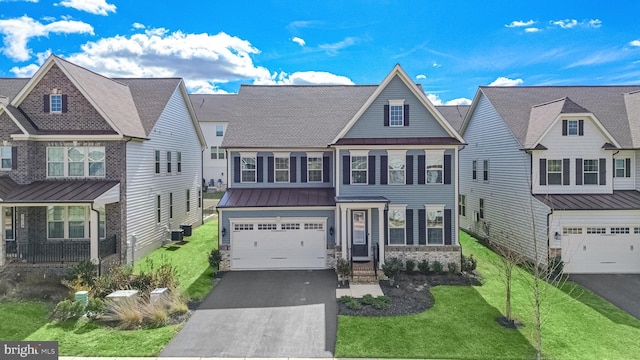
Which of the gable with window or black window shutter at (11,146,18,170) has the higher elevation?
the gable with window

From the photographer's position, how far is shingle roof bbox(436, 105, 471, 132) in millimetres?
36750

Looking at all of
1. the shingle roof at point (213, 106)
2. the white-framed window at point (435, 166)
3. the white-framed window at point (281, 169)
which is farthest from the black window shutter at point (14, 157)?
the shingle roof at point (213, 106)

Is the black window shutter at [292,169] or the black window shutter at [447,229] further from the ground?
the black window shutter at [292,169]

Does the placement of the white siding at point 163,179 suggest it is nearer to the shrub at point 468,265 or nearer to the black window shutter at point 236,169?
the black window shutter at point 236,169

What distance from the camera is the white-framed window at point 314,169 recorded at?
20311 millimetres

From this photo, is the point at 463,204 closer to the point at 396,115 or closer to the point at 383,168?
the point at 383,168

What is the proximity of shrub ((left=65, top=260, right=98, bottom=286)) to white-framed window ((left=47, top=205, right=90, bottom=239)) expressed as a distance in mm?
2769

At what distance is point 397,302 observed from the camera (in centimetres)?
1422

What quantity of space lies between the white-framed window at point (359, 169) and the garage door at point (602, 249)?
1029 cm

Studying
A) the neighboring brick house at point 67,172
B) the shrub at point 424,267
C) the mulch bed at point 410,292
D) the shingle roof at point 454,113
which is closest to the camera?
the mulch bed at point 410,292

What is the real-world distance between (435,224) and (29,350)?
53.9 ft

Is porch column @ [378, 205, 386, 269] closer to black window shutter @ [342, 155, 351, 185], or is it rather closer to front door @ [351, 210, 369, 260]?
front door @ [351, 210, 369, 260]

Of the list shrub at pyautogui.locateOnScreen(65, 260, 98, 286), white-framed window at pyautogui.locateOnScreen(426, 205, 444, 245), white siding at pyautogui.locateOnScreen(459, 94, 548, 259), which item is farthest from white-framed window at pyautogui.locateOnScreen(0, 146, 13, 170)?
white siding at pyautogui.locateOnScreen(459, 94, 548, 259)

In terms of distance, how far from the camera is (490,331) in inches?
459
